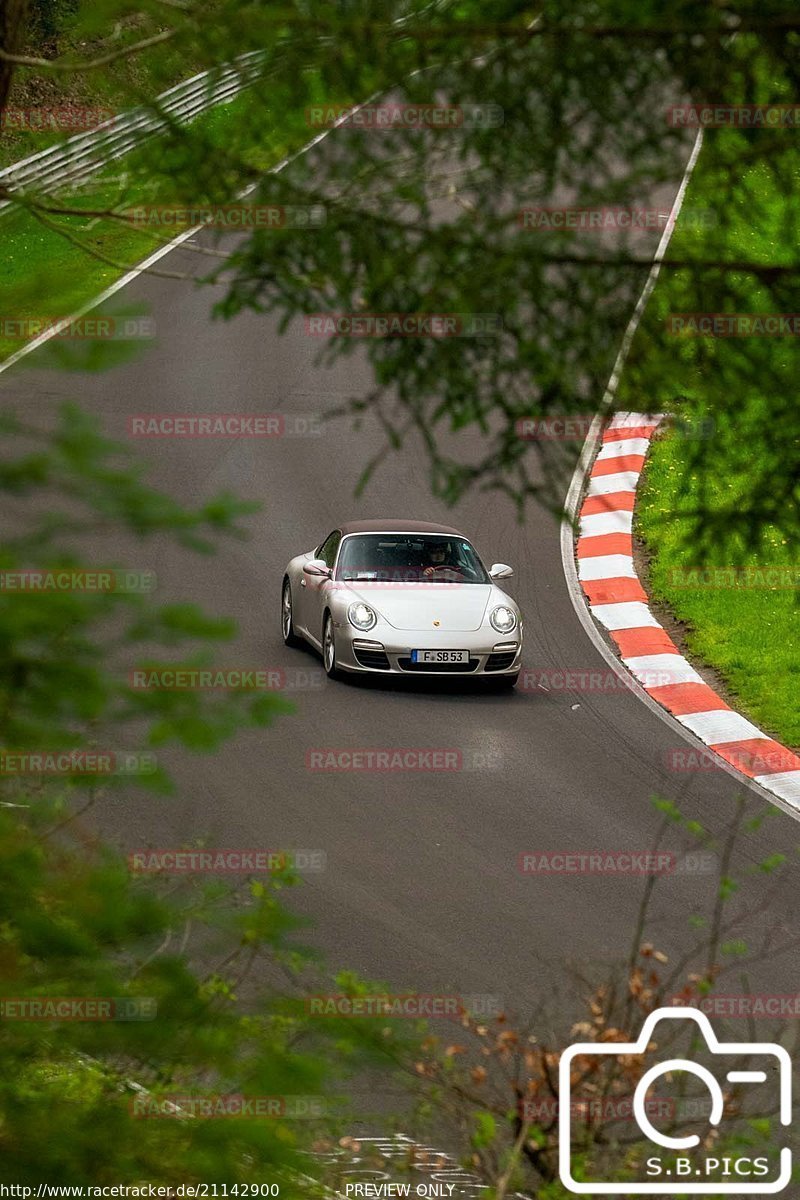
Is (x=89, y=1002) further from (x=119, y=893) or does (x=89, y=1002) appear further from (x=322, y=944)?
(x=322, y=944)

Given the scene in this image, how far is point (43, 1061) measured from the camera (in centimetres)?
344

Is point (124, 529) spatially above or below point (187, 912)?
above

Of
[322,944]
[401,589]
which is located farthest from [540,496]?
[401,589]

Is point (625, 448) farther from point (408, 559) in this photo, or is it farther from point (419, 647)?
point (419, 647)

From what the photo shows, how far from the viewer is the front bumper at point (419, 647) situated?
46.8ft

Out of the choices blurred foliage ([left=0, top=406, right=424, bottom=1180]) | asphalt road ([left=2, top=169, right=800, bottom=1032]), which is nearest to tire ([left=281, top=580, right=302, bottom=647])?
asphalt road ([left=2, top=169, right=800, bottom=1032])

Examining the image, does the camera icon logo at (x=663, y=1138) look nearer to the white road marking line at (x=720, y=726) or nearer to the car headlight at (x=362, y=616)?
the white road marking line at (x=720, y=726)

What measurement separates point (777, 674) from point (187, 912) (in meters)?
12.5

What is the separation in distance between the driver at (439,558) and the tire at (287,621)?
5.51ft

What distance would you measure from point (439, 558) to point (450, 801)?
4.08 metres

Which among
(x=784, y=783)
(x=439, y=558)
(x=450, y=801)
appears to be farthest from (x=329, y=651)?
(x=784, y=783)

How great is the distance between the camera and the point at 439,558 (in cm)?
1525

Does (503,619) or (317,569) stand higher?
(317,569)

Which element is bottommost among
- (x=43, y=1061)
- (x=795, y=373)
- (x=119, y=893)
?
(x=43, y=1061)
